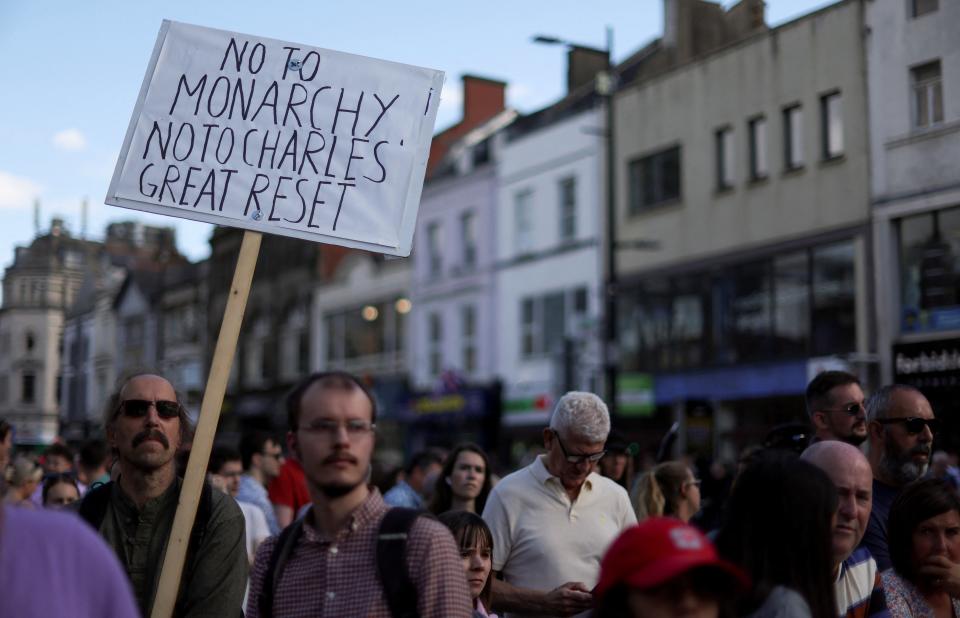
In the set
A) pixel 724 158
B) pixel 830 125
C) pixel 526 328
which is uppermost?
pixel 830 125

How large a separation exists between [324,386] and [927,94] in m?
20.8

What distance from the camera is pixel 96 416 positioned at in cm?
6638

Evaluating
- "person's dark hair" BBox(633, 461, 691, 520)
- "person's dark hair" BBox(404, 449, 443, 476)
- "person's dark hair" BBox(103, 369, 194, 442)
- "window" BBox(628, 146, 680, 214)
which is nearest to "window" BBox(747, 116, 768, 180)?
"window" BBox(628, 146, 680, 214)

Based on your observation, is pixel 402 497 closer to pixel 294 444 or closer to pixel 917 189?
pixel 294 444

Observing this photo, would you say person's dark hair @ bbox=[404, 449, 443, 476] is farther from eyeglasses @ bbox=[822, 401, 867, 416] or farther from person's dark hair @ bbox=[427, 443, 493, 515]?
eyeglasses @ bbox=[822, 401, 867, 416]

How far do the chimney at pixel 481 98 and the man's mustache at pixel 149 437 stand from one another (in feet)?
119

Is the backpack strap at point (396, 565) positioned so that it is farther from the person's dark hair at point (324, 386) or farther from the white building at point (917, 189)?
the white building at point (917, 189)

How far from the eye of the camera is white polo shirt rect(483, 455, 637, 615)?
5953mm

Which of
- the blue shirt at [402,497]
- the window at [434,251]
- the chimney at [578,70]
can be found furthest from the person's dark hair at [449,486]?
the window at [434,251]

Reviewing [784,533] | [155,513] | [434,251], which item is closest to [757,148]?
[434,251]

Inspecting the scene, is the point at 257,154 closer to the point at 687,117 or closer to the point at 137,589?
the point at 137,589

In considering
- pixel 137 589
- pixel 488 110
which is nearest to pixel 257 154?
pixel 137 589

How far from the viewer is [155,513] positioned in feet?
15.4

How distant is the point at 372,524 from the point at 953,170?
799 inches
